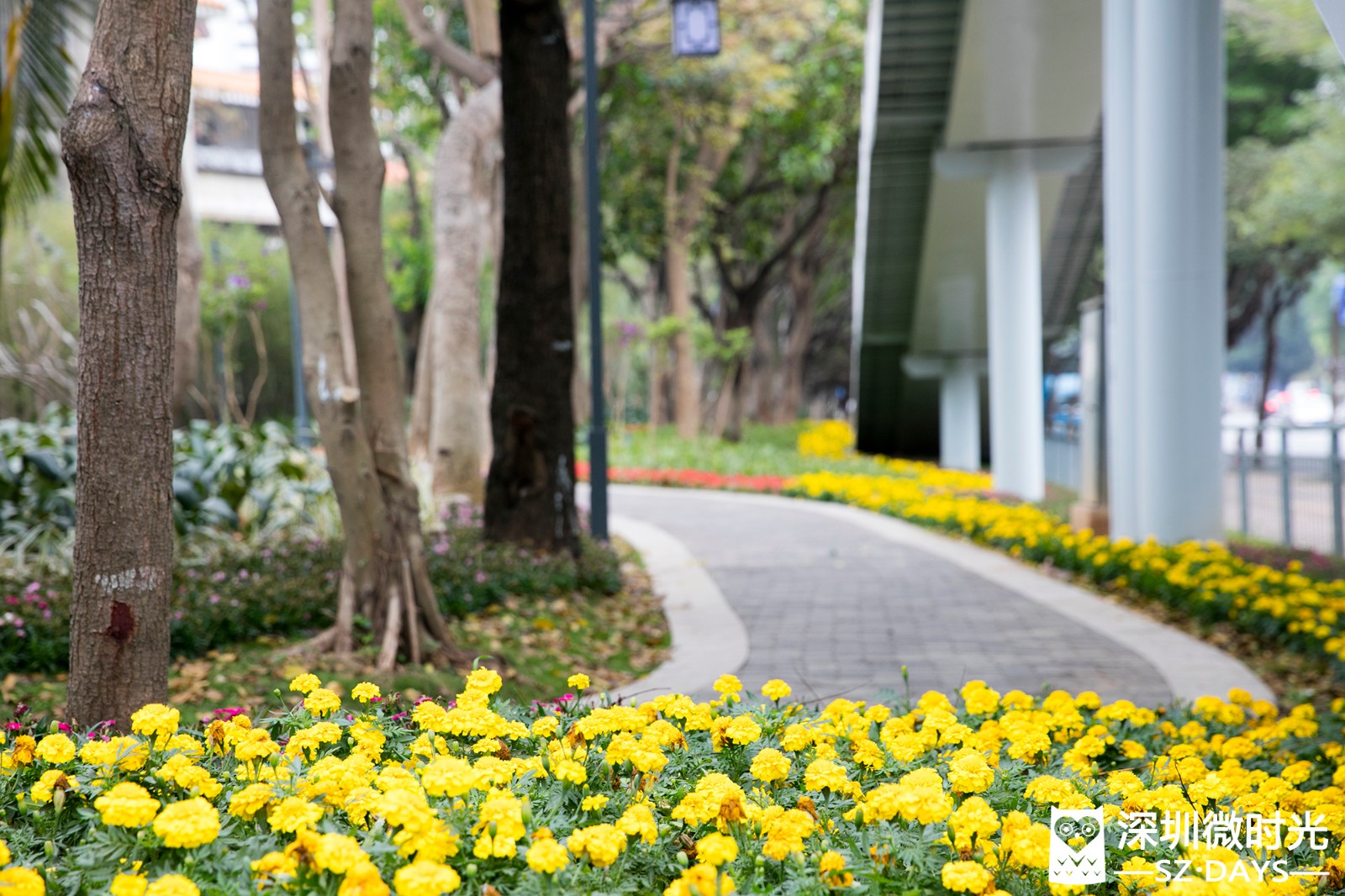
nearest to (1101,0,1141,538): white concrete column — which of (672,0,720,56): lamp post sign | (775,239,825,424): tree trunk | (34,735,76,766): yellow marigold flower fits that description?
(672,0,720,56): lamp post sign

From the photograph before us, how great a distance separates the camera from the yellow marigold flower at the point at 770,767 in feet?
8.39

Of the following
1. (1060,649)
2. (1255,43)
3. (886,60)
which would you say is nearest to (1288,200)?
(1255,43)

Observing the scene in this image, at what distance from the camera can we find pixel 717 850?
206 centimetres

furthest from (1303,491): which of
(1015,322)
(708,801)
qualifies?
(708,801)

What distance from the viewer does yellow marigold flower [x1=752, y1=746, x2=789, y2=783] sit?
2.56m

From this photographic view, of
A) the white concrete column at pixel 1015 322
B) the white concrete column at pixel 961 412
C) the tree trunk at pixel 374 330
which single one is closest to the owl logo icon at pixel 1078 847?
the tree trunk at pixel 374 330

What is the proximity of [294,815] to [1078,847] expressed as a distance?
151 centimetres

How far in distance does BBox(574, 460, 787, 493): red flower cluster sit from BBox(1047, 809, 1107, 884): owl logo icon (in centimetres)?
1566

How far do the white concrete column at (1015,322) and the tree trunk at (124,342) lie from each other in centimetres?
1421

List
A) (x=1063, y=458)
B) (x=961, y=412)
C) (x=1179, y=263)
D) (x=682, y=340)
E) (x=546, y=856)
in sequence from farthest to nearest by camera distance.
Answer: (x=961, y=412) → (x=682, y=340) → (x=1063, y=458) → (x=1179, y=263) → (x=546, y=856)

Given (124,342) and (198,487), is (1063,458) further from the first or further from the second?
(124,342)

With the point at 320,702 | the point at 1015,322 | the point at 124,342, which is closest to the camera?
the point at 320,702

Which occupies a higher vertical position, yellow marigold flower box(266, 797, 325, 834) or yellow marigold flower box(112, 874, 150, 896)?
yellow marigold flower box(266, 797, 325, 834)

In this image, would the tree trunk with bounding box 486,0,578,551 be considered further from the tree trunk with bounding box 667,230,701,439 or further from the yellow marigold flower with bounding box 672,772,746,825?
the tree trunk with bounding box 667,230,701,439
